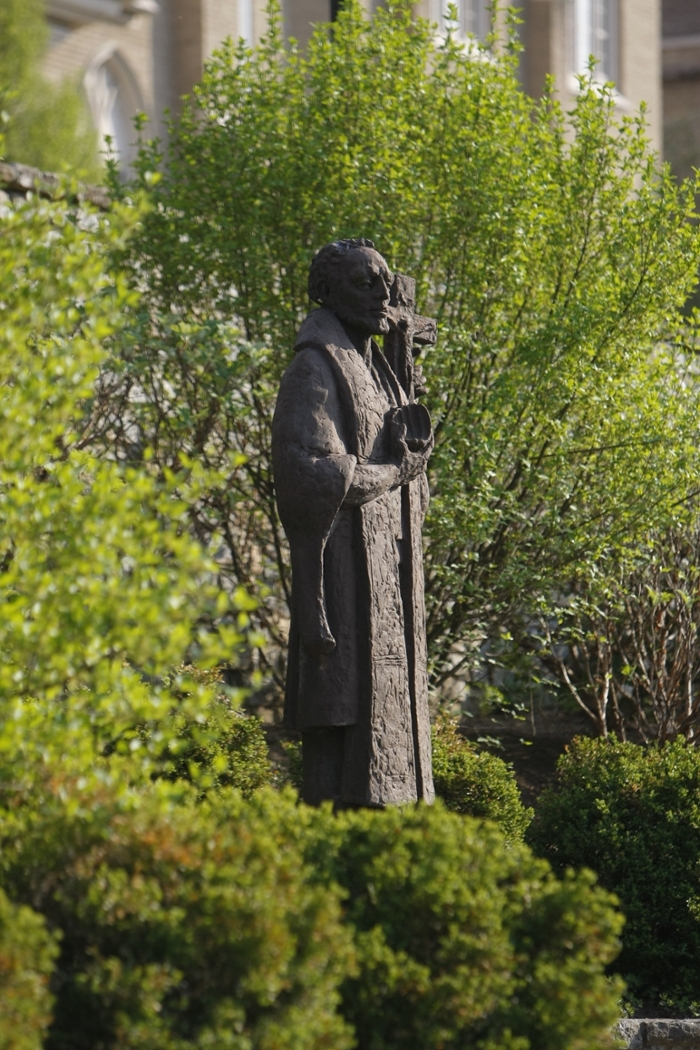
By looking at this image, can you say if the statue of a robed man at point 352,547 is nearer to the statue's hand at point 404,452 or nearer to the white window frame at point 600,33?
the statue's hand at point 404,452

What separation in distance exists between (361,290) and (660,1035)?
3.02 meters

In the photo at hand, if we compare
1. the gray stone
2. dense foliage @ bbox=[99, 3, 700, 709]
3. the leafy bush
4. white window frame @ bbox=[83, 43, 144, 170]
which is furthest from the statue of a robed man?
white window frame @ bbox=[83, 43, 144, 170]

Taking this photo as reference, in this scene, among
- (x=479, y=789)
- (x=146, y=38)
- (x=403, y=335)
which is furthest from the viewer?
(x=146, y=38)

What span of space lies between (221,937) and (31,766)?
858mm

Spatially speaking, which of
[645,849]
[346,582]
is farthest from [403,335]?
[645,849]

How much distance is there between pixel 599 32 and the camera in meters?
26.6

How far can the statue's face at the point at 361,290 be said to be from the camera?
5504mm

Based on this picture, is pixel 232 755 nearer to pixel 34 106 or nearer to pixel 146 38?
pixel 34 106

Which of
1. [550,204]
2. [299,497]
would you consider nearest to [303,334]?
[299,497]

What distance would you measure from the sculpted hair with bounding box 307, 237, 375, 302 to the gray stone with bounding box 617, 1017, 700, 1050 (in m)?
3.00

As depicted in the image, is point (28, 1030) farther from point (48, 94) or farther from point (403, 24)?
point (48, 94)

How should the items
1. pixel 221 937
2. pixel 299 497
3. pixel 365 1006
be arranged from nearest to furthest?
pixel 221 937
pixel 365 1006
pixel 299 497

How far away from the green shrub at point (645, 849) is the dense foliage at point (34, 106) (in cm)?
1235

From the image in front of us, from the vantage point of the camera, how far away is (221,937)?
370 centimetres
